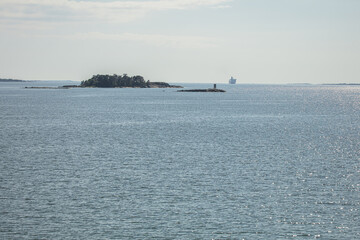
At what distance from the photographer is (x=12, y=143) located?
237ft

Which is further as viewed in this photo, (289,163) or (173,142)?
(173,142)

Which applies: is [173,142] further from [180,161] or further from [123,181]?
[123,181]

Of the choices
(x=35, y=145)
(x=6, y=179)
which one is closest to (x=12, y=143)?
(x=35, y=145)

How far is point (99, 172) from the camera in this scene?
49438 mm

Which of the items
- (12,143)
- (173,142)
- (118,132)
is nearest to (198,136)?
(173,142)

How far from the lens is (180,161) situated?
56.8 m

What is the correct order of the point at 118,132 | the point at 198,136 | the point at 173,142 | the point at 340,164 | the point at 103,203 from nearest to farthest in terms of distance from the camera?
the point at 103,203
the point at 340,164
the point at 173,142
the point at 198,136
the point at 118,132

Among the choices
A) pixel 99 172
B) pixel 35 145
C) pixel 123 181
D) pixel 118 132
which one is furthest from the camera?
pixel 118 132

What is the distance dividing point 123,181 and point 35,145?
30.3 meters

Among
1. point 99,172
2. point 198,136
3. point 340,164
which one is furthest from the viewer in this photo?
point 198,136

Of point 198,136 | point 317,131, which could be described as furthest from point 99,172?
point 317,131

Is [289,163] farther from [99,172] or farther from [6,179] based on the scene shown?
[6,179]

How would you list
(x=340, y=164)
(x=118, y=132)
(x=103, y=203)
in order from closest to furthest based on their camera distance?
(x=103, y=203), (x=340, y=164), (x=118, y=132)

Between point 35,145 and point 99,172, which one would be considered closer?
point 99,172
